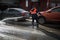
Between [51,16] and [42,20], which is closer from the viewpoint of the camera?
[51,16]

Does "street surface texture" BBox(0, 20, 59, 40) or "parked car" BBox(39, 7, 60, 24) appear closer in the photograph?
"street surface texture" BBox(0, 20, 59, 40)

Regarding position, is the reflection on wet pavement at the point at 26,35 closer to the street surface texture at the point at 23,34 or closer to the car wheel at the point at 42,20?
the street surface texture at the point at 23,34

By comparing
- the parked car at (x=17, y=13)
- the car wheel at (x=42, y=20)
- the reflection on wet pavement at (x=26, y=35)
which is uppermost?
the parked car at (x=17, y=13)

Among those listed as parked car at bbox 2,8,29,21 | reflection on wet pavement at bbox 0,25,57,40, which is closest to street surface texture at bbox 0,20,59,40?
reflection on wet pavement at bbox 0,25,57,40

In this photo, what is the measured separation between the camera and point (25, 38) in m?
9.86

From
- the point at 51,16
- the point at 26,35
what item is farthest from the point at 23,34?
the point at 51,16

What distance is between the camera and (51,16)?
1627cm

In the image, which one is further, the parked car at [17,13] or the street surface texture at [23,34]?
the parked car at [17,13]

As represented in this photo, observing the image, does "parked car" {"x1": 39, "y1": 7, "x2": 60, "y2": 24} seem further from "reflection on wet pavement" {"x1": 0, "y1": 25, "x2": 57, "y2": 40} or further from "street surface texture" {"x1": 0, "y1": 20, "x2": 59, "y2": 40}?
"reflection on wet pavement" {"x1": 0, "y1": 25, "x2": 57, "y2": 40}

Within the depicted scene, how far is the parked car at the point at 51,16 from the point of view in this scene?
16.2 m

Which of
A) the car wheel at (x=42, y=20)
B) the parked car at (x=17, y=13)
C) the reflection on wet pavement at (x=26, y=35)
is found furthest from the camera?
the parked car at (x=17, y=13)

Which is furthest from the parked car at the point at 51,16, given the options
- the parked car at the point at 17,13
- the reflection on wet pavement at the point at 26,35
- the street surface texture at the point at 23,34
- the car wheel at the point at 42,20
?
the reflection on wet pavement at the point at 26,35

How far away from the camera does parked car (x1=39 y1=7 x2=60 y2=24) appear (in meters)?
16.2

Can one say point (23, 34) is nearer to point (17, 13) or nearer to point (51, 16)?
point (51, 16)
